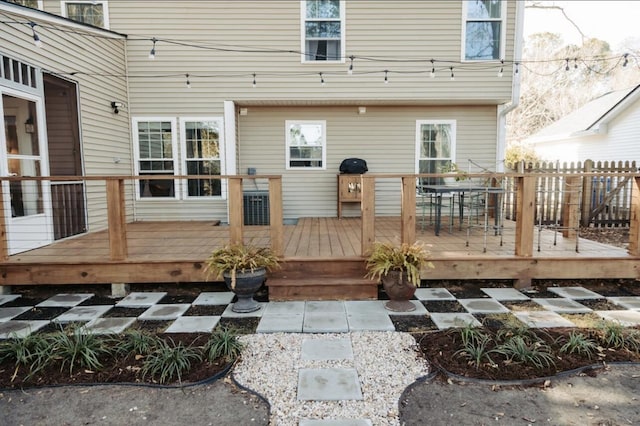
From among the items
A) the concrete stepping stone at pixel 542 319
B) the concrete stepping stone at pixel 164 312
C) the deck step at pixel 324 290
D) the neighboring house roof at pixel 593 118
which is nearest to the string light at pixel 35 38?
the concrete stepping stone at pixel 164 312

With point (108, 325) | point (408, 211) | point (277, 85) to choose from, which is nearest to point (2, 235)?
point (108, 325)

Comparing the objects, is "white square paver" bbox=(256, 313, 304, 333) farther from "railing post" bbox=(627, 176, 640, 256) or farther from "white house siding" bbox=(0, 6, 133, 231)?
"white house siding" bbox=(0, 6, 133, 231)

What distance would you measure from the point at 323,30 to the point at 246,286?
17.5 ft

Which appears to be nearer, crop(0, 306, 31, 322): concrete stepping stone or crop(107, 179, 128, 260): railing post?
crop(0, 306, 31, 322): concrete stepping stone

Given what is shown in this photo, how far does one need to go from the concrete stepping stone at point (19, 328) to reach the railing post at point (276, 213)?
7.05 feet

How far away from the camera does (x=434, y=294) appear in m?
4.30

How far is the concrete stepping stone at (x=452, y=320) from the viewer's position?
341cm

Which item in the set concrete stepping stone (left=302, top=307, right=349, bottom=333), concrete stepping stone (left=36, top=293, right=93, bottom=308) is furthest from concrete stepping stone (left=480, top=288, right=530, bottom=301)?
concrete stepping stone (left=36, top=293, right=93, bottom=308)

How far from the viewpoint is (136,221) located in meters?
7.55

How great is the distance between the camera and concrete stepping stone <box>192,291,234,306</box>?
4098mm

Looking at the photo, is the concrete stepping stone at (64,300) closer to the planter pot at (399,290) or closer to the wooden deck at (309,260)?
the wooden deck at (309,260)

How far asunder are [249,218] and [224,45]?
121 inches

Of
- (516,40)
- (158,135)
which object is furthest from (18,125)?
(516,40)

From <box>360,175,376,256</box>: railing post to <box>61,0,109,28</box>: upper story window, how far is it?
583 cm
